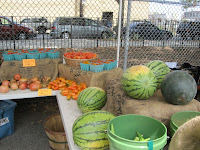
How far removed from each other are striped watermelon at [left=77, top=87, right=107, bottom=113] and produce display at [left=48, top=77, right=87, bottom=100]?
541 millimetres

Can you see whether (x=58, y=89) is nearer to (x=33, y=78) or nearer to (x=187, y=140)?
(x=33, y=78)

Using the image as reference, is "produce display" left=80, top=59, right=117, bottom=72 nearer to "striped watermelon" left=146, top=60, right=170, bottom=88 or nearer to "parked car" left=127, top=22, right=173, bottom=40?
"striped watermelon" left=146, top=60, right=170, bottom=88

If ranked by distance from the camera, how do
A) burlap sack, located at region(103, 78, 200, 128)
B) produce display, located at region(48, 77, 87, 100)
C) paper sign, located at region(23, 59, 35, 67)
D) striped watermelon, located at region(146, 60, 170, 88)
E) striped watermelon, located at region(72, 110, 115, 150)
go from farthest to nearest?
paper sign, located at region(23, 59, 35, 67) < produce display, located at region(48, 77, 87, 100) < striped watermelon, located at region(146, 60, 170, 88) < burlap sack, located at region(103, 78, 200, 128) < striped watermelon, located at region(72, 110, 115, 150)

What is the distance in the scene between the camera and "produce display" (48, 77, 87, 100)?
110 inches

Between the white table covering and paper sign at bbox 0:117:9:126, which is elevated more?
the white table covering

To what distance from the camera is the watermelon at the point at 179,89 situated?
5.70 feet

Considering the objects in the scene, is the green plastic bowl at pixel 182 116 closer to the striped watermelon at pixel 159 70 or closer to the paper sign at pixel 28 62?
the striped watermelon at pixel 159 70

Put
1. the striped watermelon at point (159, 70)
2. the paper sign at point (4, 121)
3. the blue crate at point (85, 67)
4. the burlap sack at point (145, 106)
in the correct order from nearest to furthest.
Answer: the burlap sack at point (145, 106) < the striped watermelon at point (159, 70) < the blue crate at point (85, 67) < the paper sign at point (4, 121)

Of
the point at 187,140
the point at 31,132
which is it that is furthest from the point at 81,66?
the point at 187,140

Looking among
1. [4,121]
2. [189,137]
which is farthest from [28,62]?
[189,137]

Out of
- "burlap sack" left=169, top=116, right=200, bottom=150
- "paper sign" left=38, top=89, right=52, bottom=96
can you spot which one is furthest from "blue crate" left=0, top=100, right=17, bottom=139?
"burlap sack" left=169, top=116, right=200, bottom=150

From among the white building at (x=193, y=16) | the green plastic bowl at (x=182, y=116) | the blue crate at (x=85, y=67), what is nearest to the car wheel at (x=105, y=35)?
the white building at (x=193, y=16)

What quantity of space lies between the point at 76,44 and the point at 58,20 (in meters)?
1.50

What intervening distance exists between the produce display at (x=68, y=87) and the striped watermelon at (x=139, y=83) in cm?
107
